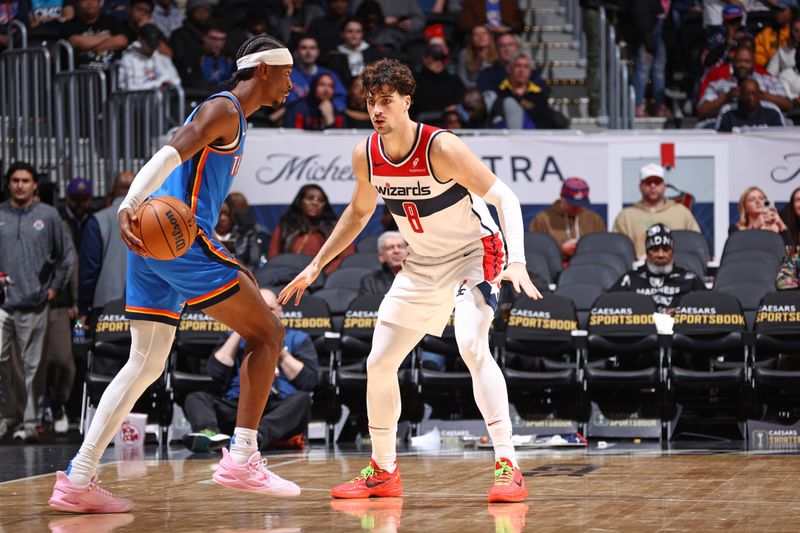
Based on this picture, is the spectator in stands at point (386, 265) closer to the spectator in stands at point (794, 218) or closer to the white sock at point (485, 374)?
the spectator in stands at point (794, 218)

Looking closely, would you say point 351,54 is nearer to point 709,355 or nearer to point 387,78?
point 709,355

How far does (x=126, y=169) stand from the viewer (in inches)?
479

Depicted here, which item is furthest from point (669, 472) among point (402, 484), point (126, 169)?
point (126, 169)

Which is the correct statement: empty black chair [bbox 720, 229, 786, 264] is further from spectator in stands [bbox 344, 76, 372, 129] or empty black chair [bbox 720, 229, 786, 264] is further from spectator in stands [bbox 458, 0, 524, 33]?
spectator in stands [bbox 458, 0, 524, 33]

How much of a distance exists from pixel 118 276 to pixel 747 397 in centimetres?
523

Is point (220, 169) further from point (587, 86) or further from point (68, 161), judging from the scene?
point (587, 86)

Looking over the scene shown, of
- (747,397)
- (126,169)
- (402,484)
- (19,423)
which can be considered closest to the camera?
(402,484)

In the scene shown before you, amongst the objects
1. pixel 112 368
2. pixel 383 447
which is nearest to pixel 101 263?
pixel 112 368

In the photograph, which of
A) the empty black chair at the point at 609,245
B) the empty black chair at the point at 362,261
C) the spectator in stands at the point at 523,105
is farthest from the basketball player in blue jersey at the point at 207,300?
the spectator in stands at the point at 523,105

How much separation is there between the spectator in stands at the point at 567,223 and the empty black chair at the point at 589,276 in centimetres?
71

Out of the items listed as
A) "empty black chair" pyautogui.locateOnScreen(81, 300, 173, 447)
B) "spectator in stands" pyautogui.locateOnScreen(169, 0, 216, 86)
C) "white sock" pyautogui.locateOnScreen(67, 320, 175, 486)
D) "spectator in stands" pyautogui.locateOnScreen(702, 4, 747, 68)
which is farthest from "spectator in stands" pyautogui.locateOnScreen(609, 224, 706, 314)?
"spectator in stands" pyautogui.locateOnScreen(169, 0, 216, 86)

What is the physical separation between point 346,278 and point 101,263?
82.1 inches

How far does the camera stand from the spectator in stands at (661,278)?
10352 millimetres

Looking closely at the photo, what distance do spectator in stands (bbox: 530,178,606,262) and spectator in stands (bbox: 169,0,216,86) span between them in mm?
4628
